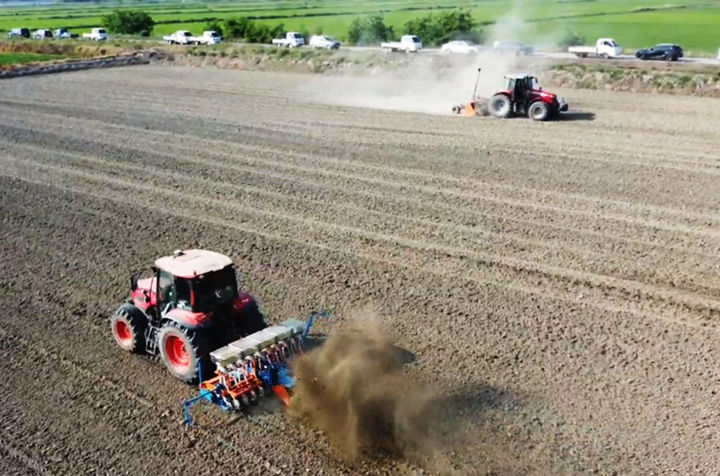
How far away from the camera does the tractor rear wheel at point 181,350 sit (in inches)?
364

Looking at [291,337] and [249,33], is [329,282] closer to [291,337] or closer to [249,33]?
[291,337]

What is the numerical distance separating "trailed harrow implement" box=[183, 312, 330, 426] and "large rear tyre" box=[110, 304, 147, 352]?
58.2 inches

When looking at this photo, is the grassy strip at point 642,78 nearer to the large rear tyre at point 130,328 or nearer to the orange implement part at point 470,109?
the orange implement part at point 470,109

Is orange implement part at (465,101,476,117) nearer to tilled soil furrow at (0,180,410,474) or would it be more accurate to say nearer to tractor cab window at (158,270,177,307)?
tilled soil furrow at (0,180,410,474)

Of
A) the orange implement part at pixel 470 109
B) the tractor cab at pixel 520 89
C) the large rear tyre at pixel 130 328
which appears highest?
the tractor cab at pixel 520 89

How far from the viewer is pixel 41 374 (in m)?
10.2

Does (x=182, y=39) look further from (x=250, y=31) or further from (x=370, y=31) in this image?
(x=370, y=31)

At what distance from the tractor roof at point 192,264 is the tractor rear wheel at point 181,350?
704 millimetres

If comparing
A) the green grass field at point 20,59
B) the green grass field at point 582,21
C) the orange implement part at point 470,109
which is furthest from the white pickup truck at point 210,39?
the orange implement part at point 470,109

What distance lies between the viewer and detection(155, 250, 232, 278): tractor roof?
935 centimetres

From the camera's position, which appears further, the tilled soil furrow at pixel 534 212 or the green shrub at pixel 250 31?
the green shrub at pixel 250 31

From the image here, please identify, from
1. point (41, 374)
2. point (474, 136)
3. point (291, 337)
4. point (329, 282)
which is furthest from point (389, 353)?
point (474, 136)

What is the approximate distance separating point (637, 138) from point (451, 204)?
10.2 metres

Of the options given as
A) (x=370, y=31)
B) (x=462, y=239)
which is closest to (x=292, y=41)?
(x=370, y=31)
